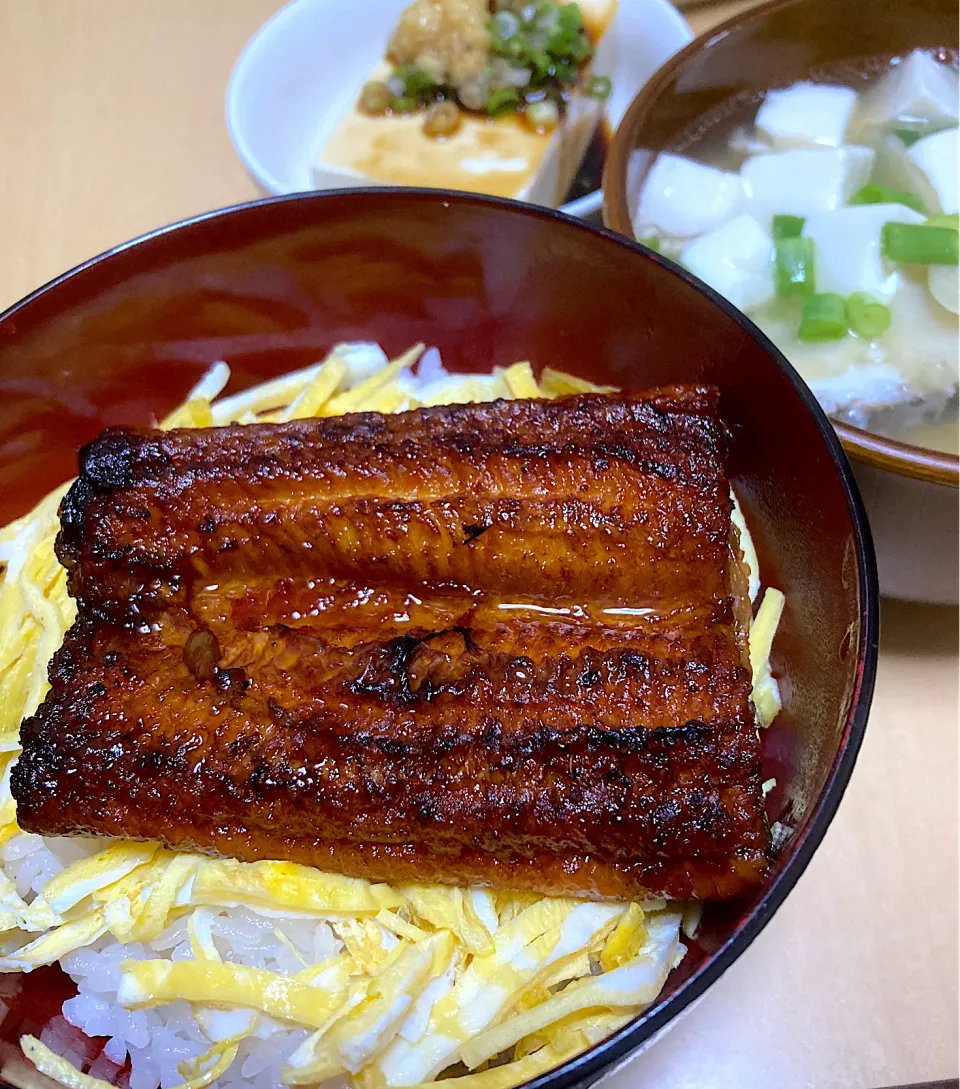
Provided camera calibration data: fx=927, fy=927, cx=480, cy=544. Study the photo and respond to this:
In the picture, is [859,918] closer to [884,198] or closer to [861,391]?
[861,391]

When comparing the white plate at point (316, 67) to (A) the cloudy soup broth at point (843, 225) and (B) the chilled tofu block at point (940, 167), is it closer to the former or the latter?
(A) the cloudy soup broth at point (843, 225)

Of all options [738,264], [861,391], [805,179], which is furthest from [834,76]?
[861,391]

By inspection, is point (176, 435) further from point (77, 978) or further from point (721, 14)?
point (721, 14)

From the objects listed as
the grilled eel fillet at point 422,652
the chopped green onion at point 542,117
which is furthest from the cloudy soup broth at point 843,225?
the grilled eel fillet at point 422,652

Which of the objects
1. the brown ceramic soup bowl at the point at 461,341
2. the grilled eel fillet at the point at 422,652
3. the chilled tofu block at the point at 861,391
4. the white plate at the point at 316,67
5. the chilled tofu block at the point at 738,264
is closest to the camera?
the grilled eel fillet at the point at 422,652

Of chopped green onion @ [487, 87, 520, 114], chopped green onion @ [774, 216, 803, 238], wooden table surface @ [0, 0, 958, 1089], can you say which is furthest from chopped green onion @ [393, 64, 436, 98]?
chopped green onion @ [774, 216, 803, 238]

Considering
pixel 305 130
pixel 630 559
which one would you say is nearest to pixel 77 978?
pixel 630 559
